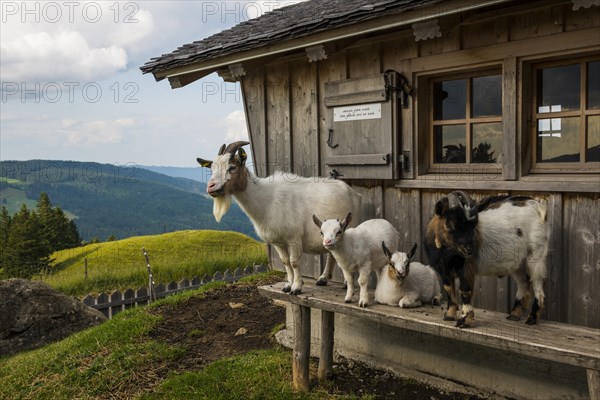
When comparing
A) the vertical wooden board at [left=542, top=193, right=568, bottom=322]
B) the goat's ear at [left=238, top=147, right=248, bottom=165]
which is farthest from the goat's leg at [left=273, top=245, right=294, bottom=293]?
the vertical wooden board at [left=542, top=193, right=568, bottom=322]

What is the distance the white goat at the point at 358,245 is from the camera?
15.9ft

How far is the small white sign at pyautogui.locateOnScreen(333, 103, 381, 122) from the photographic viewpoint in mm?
5914

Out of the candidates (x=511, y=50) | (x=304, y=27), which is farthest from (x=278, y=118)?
(x=511, y=50)

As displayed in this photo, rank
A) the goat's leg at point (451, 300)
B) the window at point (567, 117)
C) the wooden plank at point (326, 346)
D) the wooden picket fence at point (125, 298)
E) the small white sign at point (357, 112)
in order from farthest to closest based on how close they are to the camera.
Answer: the wooden picket fence at point (125, 298)
the small white sign at point (357, 112)
the wooden plank at point (326, 346)
the window at point (567, 117)
the goat's leg at point (451, 300)

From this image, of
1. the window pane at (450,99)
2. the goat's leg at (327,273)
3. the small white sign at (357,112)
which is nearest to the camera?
the window pane at (450,99)

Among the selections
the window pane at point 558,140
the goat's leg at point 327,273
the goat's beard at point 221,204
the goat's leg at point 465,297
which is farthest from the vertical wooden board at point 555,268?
the goat's beard at point 221,204

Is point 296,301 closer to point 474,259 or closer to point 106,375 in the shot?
point 474,259

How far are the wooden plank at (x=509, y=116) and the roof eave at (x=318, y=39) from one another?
0.80 metres

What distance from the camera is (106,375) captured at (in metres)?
6.44

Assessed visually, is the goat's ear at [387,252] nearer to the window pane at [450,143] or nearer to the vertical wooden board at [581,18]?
the window pane at [450,143]

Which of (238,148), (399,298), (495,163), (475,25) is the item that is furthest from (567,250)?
(238,148)

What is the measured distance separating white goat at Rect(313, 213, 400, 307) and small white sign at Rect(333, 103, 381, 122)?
136cm

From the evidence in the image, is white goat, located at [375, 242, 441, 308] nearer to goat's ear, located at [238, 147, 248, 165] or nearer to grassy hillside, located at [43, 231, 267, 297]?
goat's ear, located at [238, 147, 248, 165]

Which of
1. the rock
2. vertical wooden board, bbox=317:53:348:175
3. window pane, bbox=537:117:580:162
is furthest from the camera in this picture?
the rock
